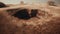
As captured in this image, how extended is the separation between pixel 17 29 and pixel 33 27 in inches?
3.7

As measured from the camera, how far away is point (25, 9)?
955 millimetres

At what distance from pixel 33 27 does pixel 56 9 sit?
24 cm

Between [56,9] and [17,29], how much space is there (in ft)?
1.02

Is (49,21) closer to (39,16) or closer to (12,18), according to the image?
(39,16)

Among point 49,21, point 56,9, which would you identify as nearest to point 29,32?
point 49,21

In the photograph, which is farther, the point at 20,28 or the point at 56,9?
the point at 56,9

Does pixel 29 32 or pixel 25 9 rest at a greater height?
pixel 25 9

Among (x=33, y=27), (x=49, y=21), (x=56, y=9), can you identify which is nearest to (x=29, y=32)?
(x=33, y=27)

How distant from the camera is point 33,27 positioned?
2.86 ft

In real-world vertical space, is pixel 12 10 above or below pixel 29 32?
above

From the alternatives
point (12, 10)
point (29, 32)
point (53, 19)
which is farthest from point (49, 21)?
point (12, 10)

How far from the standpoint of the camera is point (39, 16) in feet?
3.07

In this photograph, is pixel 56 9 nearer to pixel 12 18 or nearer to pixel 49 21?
pixel 49 21

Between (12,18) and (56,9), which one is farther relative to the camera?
(56,9)
